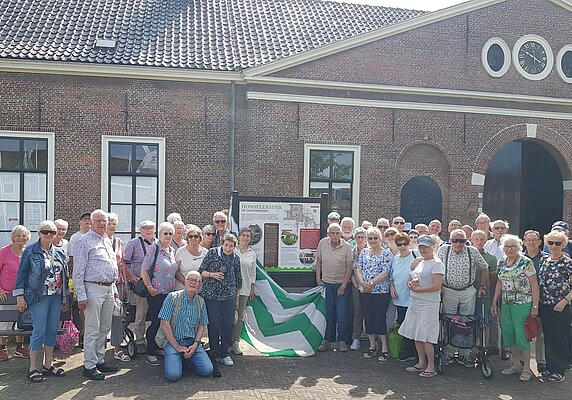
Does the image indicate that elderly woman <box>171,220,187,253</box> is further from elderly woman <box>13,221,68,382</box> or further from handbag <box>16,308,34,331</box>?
handbag <box>16,308,34,331</box>

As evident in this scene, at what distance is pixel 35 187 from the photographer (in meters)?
13.5

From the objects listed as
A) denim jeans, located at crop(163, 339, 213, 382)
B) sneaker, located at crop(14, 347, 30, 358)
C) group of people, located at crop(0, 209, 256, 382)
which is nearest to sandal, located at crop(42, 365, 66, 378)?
group of people, located at crop(0, 209, 256, 382)

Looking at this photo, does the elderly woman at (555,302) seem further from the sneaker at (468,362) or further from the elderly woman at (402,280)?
the elderly woman at (402,280)

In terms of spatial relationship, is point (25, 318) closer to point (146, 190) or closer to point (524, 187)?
point (146, 190)

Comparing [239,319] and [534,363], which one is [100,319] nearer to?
[239,319]

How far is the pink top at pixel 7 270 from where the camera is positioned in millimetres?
6887

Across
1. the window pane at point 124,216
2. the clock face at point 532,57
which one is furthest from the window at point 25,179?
the clock face at point 532,57

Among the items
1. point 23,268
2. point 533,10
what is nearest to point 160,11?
point 533,10

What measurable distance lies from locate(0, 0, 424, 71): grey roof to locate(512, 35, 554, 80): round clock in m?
4.55

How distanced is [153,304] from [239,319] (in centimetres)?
132

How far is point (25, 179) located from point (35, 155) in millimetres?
648

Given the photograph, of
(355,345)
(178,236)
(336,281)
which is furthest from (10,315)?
(355,345)

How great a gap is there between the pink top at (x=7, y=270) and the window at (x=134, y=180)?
6.79m

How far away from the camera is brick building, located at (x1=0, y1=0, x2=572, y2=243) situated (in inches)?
530
